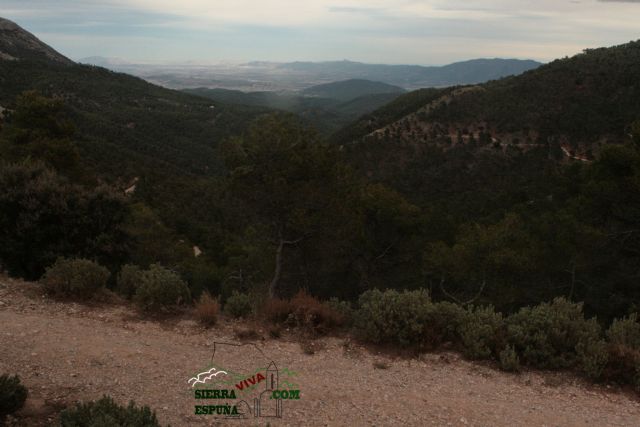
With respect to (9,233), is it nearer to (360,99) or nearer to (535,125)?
(535,125)

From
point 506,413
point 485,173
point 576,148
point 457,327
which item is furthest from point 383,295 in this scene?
point 576,148

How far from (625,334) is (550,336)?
1073 mm

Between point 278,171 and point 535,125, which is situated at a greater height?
point 535,125

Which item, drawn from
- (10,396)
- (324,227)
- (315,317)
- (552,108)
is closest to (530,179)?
(552,108)

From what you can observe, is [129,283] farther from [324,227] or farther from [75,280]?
[324,227]

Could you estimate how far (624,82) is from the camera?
124ft

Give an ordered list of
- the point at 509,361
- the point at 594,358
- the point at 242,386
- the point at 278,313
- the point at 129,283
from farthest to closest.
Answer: the point at 129,283, the point at 278,313, the point at 509,361, the point at 594,358, the point at 242,386

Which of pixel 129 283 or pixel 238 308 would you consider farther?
pixel 129 283

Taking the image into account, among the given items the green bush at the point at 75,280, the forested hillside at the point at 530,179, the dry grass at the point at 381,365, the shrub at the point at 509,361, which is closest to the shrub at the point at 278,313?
the dry grass at the point at 381,365

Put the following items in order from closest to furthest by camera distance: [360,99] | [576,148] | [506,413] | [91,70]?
[506,413] < [576,148] < [91,70] < [360,99]

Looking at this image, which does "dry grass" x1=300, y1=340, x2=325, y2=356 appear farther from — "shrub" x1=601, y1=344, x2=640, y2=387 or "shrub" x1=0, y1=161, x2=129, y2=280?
"shrub" x1=0, y1=161, x2=129, y2=280

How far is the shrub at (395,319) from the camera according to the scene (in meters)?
6.27

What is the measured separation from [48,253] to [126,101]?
83.8m

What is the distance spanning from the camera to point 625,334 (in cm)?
600
